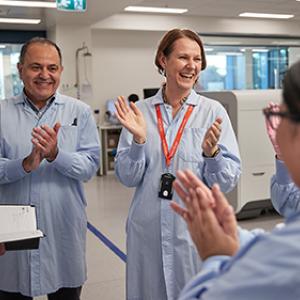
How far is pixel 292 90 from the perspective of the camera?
0.77 metres

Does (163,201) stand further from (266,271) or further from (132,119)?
(266,271)

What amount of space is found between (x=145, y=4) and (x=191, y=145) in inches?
248

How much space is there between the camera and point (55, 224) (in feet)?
6.66

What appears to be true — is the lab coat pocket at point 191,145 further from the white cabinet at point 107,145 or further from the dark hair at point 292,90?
the white cabinet at point 107,145

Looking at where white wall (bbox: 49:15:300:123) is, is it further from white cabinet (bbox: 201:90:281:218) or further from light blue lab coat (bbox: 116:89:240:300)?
light blue lab coat (bbox: 116:89:240:300)

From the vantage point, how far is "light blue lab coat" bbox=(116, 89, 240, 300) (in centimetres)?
177

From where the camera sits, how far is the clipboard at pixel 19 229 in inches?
60.9

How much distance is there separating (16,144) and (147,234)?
0.72m

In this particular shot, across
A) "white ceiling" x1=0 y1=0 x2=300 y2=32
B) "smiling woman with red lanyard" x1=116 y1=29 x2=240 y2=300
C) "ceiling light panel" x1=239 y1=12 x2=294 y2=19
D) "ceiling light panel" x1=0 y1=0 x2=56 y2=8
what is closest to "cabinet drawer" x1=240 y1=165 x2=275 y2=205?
"smiling woman with red lanyard" x1=116 y1=29 x2=240 y2=300

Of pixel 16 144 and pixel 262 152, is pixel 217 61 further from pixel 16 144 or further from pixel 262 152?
pixel 16 144

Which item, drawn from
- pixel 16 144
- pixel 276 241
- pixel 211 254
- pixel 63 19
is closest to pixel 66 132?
pixel 16 144

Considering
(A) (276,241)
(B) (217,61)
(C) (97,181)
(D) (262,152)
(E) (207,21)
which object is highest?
(E) (207,21)

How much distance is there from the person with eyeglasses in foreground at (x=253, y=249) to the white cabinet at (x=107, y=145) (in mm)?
6962

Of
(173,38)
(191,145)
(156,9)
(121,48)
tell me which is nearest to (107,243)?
(191,145)
